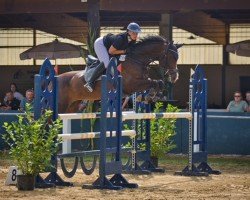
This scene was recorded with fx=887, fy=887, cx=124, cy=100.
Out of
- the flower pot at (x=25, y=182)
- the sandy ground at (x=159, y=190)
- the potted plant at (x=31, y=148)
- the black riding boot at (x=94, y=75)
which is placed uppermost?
the black riding boot at (x=94, y=75)

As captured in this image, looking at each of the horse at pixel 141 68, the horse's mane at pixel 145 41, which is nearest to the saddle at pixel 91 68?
the horse at pixel 141 68

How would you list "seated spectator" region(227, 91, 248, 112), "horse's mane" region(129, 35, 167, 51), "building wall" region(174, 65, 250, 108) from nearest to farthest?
"horse's mane" region(129, 35, 167, 51), "seated spectator" region(227, 91, 248, 112), "building wall" region(174, 65, 250, 108)

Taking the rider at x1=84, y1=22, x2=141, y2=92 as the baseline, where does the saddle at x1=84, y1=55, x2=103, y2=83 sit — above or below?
below

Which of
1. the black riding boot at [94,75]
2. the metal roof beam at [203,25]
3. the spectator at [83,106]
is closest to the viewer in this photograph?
the black riding boot at [94,75]

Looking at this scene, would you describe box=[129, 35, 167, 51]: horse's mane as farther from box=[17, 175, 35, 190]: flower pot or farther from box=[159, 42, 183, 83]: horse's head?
box=[17, 175, 35, 190]: flower pot

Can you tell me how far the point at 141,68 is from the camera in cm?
1387

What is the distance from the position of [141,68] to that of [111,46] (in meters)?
0.90

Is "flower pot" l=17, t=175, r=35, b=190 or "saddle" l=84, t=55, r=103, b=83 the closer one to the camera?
"flower pot" l=17, t=175, r=35, b=190

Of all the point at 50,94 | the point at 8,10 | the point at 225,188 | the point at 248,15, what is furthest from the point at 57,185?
the point at 248,15

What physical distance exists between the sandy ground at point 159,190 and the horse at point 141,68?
1.59 m

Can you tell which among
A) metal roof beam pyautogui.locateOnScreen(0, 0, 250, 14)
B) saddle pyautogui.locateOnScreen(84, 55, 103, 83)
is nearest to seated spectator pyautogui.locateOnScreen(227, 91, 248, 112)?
metal roof beam pyautogui.locateOnScreen(0, 0, 250, 14)

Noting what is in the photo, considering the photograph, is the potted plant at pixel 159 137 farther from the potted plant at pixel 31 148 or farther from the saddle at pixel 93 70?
the potted plant at pixel 31 148

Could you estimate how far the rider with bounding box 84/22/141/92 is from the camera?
12879mm

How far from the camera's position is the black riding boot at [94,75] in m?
13.6
